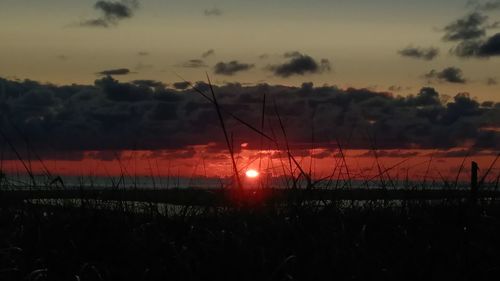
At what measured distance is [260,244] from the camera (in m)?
6.83

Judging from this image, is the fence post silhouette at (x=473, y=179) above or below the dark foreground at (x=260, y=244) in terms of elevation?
above

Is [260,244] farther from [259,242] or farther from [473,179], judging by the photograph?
[473,179]

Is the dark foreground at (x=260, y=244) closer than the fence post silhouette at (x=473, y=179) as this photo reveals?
Yes

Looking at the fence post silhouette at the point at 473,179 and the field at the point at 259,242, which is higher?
the fence post silhouette at the point at 473,179

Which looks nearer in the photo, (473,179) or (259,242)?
(259,242)

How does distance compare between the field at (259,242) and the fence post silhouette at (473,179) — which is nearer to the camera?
the field at (259,242)

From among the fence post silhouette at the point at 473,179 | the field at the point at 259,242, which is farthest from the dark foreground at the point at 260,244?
the fence post silhouette at the point at 473,179

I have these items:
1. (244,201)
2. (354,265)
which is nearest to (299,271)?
(354,265)

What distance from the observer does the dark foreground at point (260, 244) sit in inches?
241

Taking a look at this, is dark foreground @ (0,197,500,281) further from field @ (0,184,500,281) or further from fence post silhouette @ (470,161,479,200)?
fence post silhouette @ (470,161,479,200)

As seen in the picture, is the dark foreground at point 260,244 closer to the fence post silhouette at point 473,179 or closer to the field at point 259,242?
the field at point 259,242

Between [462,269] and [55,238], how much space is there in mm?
4383

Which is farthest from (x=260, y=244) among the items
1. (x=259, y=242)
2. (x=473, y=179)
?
(x=473, y=179)

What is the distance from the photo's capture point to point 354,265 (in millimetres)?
6113
